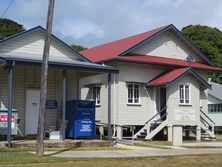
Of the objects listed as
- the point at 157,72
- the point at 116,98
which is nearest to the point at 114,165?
the point at 116,98

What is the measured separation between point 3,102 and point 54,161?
8.25m

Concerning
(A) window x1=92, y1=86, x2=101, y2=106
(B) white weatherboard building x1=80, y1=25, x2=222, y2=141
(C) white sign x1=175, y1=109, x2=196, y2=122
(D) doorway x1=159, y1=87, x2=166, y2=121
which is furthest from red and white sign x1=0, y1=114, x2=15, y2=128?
(D) doorway x1=159, y1=87, x2=166, y2=121

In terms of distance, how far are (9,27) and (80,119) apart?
43.4 m

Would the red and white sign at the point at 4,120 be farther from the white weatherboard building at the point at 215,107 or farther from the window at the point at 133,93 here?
the white weatherboard building at the point at 215,107

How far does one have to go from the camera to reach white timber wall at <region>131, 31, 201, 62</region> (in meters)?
30.9

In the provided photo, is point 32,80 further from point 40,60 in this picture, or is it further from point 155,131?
point 155,131

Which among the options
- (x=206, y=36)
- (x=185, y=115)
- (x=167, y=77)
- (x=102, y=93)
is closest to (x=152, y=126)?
(x=185, y=115)

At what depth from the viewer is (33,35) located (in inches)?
934

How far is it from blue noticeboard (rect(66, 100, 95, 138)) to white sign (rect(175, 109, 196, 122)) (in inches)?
305

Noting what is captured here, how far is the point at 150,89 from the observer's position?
30.1 m

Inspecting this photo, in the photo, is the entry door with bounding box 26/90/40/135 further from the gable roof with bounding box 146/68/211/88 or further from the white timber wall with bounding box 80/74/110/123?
the gable roof with bounding box 146/68/211/88

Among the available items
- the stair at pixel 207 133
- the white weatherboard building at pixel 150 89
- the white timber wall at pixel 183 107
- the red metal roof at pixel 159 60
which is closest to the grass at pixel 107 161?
the white weatherboard building at pixel 150 89

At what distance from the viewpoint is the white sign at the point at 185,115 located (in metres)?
28.8

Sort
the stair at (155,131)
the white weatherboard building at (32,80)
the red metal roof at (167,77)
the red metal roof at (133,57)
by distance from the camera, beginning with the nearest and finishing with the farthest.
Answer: the white weatherboard building at (32,80) < the stair at (155,131) < the red metal roof at (167,77) < the red metal roof at (133,57)
